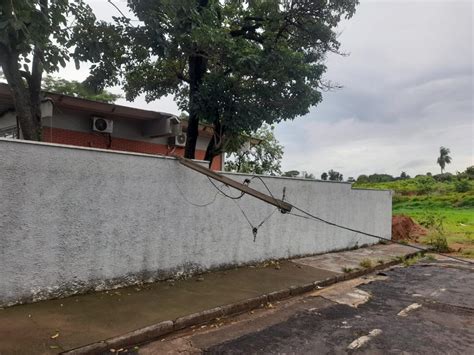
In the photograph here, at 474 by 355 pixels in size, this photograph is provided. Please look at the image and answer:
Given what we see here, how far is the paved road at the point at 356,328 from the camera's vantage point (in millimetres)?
4320

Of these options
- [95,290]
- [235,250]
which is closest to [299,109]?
[235,250]

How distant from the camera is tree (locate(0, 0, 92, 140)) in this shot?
15.7 ft

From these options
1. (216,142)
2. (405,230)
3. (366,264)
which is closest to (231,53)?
(216,142)

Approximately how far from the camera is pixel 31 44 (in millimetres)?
5695

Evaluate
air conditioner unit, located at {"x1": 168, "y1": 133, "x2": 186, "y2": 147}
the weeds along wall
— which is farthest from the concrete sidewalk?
Result: air conditioner unit, located at {"x1": 168, "y1": 133, "x2": 186, "y2": 147}

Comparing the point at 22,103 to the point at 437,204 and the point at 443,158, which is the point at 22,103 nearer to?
the point at 437,204

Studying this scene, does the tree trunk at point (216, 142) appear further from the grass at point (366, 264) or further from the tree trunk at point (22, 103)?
the grass at point (366, 264)

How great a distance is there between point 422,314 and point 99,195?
526 cm

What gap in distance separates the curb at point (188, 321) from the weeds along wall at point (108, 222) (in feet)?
5.43

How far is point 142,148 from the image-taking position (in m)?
12.2

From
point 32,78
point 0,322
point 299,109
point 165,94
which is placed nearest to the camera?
point 0,322

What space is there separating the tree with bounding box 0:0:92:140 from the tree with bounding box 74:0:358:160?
128 centimetres

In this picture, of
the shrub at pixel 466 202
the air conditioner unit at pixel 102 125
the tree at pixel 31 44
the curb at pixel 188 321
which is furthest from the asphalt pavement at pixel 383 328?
the shrub at pixel 466 202

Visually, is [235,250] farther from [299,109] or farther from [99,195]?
[299,109]
